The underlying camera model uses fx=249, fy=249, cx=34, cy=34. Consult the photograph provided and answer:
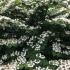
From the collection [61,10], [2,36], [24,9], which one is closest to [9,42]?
[2,36]

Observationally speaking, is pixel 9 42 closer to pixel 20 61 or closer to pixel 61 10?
pixel 20 61

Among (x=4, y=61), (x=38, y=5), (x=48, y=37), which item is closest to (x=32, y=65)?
(x=4, y=61)

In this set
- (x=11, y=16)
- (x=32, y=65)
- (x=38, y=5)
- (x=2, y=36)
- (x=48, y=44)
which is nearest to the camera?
(x=32, y=65)

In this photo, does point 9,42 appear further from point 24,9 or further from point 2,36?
point 24,9

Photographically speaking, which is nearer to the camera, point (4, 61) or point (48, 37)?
point (4, 61)

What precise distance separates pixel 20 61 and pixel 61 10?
30.7 feet

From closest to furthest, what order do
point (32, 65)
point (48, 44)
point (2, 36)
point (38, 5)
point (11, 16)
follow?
point (32, 65), point (48, 44), point (2, 36), point (11, 16), point (38, 5)

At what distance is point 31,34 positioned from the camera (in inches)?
926

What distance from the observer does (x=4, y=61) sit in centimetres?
2100

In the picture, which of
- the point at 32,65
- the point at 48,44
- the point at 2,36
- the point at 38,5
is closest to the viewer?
the point at 32,65

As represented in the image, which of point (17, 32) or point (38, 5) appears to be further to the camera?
point (38, 5)

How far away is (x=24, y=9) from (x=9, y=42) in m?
6.19

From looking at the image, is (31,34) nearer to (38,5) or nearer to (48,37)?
(48,37)

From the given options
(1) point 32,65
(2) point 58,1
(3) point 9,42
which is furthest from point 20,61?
(2) point 58,1
